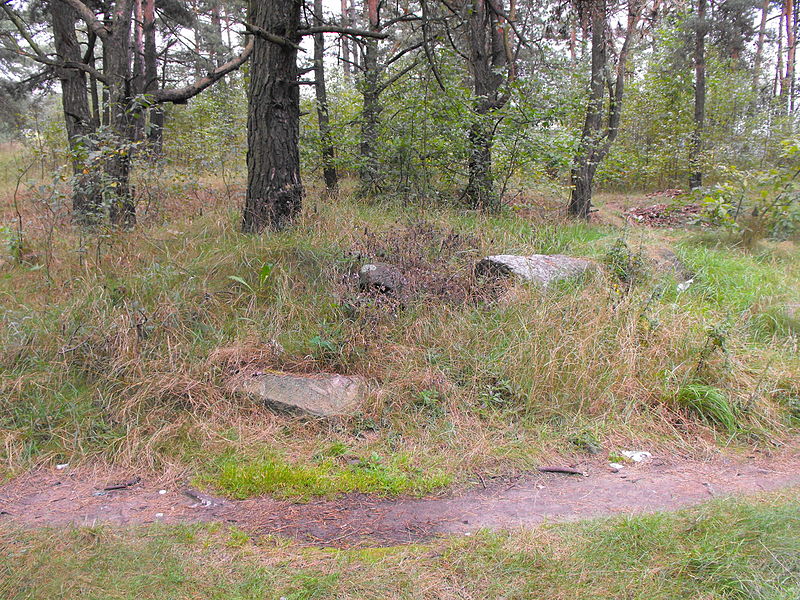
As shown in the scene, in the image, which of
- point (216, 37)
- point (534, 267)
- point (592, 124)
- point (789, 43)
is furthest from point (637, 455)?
point (789, 43)

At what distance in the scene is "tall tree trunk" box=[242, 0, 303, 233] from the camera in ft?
21.4

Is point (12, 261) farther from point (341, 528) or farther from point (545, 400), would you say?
point (545, 400)

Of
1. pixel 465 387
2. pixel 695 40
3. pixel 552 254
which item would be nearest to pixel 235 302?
pixel 465 387

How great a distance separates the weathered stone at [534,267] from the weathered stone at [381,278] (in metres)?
0.93

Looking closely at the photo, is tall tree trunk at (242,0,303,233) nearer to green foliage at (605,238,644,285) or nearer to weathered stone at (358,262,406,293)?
weathered stone at (358,262,406,293)

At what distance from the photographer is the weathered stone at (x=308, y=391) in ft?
14.0

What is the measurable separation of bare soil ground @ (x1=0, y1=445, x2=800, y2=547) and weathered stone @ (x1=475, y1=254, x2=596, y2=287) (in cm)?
233

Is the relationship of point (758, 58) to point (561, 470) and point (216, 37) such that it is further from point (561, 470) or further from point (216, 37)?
point (561, 470)

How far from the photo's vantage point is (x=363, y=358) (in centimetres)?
469

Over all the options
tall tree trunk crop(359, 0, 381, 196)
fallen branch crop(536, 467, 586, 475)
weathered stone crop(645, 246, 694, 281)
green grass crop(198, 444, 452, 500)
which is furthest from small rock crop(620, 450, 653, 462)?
tall tree trunk crop(359, 0, 381, 196)

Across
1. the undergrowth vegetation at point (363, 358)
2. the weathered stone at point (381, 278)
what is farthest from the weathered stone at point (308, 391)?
the weathered stone at point (381, 278)

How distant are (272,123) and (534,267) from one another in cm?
355

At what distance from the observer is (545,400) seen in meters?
4.44

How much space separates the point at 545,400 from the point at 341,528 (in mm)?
2045
